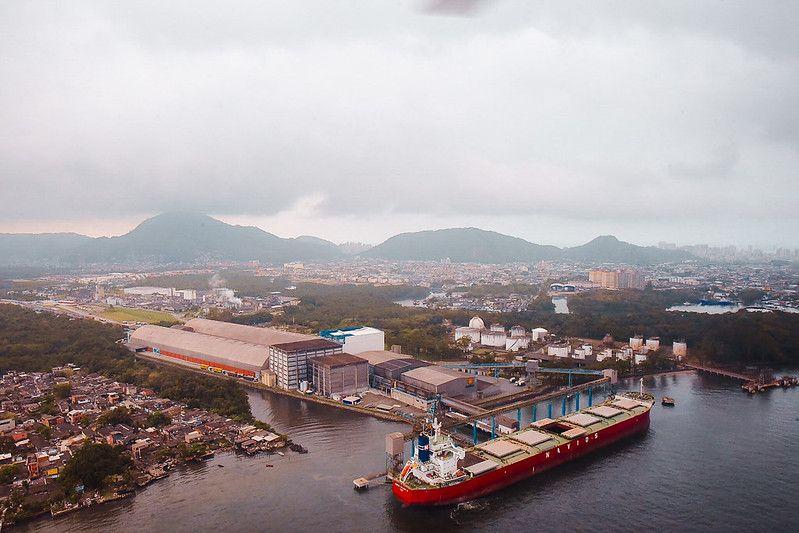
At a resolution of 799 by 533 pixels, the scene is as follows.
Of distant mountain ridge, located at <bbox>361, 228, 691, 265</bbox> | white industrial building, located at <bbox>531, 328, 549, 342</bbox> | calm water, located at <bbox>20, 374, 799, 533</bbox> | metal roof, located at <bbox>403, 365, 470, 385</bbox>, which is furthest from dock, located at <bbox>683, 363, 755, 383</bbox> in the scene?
distant mountain ridge, located at <bbox>361, 228, 691, 265</bbox>

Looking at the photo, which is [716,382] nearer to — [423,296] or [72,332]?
[72,332]

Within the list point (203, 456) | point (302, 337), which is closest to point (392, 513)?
point (203, 456)

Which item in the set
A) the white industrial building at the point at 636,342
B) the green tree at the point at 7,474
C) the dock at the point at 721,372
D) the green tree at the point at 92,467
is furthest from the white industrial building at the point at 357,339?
the dock at the point at 721,372

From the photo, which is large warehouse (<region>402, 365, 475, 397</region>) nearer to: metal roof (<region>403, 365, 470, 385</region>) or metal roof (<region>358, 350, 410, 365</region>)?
metal roof (<region>403, 365, 470, 385</region>)

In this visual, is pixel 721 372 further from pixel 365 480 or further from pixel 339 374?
pixel 365 480

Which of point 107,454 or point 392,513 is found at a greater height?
point 107,454

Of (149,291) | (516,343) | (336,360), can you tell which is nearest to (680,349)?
(516,343)

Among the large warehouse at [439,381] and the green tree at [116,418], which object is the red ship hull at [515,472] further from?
the green tree at [116,418]
